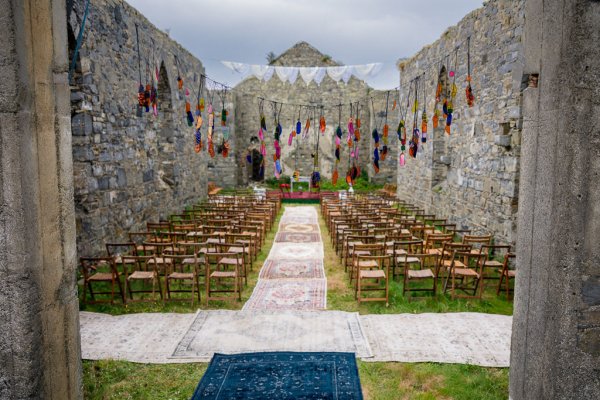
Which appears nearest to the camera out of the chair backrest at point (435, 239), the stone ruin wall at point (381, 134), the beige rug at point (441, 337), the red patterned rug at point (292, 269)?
the beige rug at point (441, 337)

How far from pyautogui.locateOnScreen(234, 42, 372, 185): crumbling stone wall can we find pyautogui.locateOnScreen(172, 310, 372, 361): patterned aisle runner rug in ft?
61.7

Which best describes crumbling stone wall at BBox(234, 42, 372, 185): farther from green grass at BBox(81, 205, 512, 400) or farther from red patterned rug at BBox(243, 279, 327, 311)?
green grass at BBox(81, 205, 512, 400)

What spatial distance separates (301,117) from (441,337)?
20.5 metres

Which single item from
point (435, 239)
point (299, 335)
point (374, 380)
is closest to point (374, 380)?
point (374, 380)

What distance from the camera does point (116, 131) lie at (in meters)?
9.04

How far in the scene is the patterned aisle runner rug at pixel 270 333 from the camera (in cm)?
471

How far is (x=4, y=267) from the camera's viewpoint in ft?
7.66

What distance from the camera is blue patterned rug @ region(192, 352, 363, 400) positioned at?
3799mm

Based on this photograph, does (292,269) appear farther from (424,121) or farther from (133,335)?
(424,121)

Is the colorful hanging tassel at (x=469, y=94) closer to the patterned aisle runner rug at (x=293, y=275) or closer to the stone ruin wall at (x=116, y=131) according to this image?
the patterned aisle runner rug at (x=293, y=275)

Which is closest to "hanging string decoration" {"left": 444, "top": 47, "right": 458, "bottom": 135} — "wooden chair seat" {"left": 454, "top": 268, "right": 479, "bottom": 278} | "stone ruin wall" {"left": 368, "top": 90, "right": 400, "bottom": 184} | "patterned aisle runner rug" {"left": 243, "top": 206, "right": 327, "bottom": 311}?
"patterned aisle runner rug" {"left": 243, "top": 206, "right": 327, "bottom": 311}

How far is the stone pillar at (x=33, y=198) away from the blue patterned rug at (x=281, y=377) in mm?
1563

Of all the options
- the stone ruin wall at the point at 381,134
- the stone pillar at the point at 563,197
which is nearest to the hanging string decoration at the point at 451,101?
the stone pillar at the point at 563,197

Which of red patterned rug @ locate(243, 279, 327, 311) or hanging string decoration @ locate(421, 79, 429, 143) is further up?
hanging string decoration @ locate(421, 79, 429, 143)
